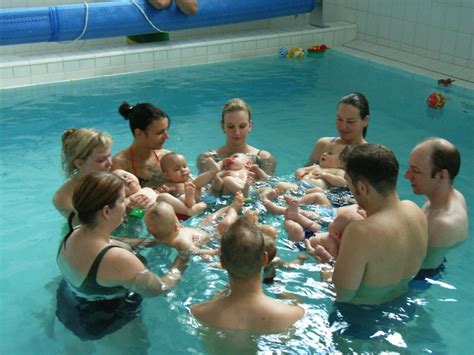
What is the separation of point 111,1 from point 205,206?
18.2 ft

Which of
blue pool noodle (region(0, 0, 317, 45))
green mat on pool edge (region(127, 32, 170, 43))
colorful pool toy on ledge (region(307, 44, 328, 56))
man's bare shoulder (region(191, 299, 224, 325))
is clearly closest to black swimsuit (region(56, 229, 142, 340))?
man's bare shoulder (region(191, 299, 224, 325))

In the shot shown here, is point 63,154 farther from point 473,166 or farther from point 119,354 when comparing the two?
point 473,166

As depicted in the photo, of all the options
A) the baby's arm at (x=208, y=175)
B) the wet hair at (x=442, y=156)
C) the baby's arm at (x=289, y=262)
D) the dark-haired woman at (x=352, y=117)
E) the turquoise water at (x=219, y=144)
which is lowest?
the turquoise water at (x=219, y=144)

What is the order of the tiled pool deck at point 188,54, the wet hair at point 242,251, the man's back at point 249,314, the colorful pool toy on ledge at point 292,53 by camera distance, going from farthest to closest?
the colorful pool toy on ledge at point 292,53 < the tiled pool deck at point 188,54 < the man's back at point 249,314 < the wet hair at point 242,251

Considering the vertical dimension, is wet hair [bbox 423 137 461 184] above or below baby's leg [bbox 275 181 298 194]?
above

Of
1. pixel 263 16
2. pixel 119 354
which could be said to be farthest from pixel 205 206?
pixel 263 16

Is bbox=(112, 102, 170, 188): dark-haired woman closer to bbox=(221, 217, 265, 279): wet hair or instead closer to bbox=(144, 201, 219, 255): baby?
bbox=(144, 201, 219, 255): baby

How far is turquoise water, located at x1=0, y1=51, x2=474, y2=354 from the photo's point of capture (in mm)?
3832

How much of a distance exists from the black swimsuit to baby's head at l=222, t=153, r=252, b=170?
2.09m

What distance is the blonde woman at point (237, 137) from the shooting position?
18.4ft

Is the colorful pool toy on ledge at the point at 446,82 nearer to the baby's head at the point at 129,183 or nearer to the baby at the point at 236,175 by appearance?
the baby at the point at 236,175

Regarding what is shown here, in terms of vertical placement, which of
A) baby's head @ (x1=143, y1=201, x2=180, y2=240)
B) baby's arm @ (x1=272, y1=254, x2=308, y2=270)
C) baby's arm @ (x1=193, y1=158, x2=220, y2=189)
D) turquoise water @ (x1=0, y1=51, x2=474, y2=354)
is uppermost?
baby's head @ (x1=143, y1=201, x2=180, y2=240)

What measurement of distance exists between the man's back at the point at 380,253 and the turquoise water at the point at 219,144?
0.18 metres

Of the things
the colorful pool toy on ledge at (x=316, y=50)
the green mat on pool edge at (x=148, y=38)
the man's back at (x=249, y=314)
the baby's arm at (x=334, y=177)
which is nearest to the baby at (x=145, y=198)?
the baby's arm at (x=334, y=177)
